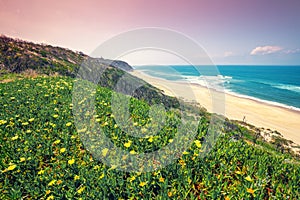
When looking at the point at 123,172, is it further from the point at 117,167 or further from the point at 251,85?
the point at 251,85

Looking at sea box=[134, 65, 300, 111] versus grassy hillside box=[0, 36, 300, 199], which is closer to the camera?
grassy hillside box=[0, 36, 300, 199]

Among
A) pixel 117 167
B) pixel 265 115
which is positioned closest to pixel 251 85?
pixel 265 115

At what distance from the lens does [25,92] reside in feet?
33.4

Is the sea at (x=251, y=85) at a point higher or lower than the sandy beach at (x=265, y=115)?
higher

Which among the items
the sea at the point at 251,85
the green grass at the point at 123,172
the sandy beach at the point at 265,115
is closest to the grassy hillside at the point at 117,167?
the green grass at the point at 123,172

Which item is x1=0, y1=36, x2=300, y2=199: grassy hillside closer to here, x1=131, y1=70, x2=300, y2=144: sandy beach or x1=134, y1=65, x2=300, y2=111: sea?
x1=134, y1=65, x2=300, y2=111: sea

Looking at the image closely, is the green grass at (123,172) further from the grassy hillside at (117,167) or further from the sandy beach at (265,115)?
the sandy beach at (265,115)

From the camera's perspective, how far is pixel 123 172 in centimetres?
422

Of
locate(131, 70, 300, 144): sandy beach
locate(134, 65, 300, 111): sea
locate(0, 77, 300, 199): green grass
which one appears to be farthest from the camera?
locate(134, 65, 300, 111): sea

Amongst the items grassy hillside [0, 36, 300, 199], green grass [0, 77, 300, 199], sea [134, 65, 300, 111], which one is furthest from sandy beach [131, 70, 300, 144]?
green grass [0, 77, 300, 199]

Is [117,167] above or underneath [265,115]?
above

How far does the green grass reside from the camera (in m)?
3.57

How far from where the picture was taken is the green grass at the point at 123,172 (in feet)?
11.7

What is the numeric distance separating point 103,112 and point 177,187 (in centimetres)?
463
